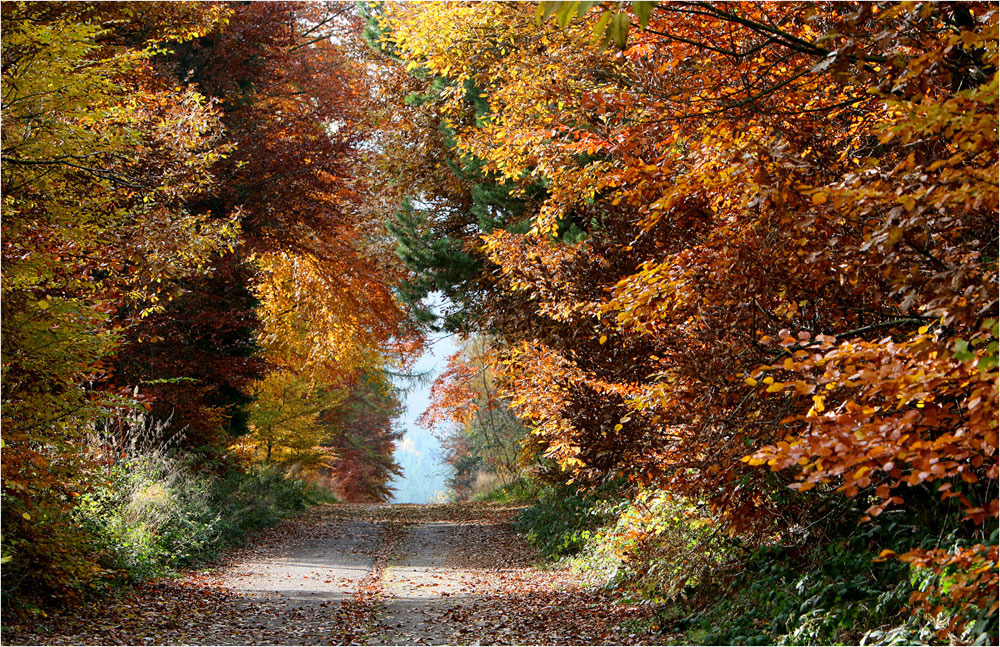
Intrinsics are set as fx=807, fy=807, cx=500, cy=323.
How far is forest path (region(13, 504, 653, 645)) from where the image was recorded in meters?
8.09

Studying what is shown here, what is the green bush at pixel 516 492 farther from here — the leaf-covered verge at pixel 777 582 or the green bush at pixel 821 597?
the green bush at pixel 821 597

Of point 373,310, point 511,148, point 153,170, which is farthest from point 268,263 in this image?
point 511,148

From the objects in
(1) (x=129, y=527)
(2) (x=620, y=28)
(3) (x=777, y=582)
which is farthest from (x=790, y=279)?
(1) (x=129, y=527)

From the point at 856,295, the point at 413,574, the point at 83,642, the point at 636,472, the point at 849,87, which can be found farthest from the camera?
the point at 413,574

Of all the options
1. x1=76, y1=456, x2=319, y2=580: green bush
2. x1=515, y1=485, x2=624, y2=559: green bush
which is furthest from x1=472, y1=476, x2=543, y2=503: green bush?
x1=76, y1=456, x2=319, y2=580: green bush

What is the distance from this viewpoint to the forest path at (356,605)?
318 inches

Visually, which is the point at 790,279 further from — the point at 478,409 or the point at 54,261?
the point at 478,409

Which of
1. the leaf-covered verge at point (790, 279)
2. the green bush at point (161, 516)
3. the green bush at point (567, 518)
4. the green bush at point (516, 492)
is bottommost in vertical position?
the green bush at point (516, 492)

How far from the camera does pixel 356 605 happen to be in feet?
32.7

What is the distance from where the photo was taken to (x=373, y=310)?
20344 millimetres

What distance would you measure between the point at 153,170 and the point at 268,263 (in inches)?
368

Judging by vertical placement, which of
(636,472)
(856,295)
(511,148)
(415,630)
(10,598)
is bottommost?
(415,630)

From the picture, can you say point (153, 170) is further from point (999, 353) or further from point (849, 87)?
point (999, 353)

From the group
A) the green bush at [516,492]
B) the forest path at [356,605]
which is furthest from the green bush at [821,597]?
the green bush at [516,492]
